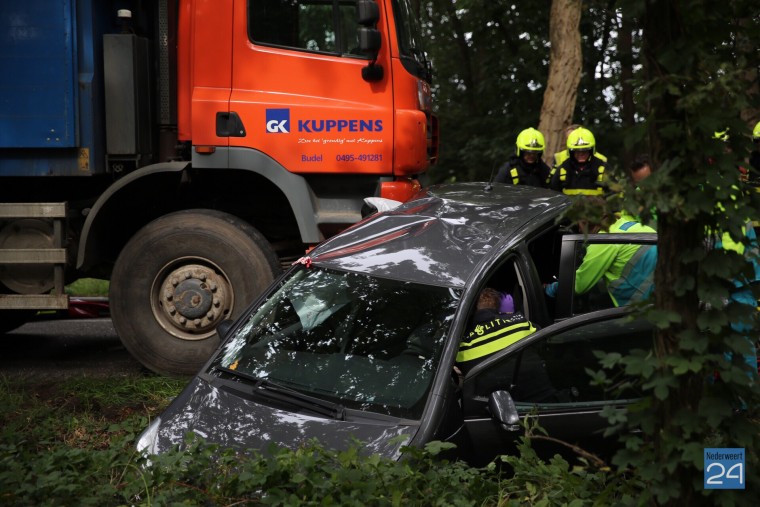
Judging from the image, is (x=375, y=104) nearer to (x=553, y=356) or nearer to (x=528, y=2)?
(x=553, y=356)

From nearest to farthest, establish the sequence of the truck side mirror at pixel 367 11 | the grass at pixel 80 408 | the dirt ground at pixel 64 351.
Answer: the grass at pixel 80 408 → the truck side mirror at pixel 367 11 → the dirt ground at pixel 64 351

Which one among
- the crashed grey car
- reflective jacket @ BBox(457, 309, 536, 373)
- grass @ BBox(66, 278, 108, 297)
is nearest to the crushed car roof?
the crashed grey car

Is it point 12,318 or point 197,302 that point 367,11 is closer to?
point 197,302

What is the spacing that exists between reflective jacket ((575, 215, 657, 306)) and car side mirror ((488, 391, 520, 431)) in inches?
55.7

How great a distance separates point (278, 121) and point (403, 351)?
307cm

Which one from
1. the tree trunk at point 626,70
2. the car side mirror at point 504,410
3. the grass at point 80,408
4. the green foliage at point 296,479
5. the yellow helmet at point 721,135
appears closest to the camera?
the yellow helmet at point 721,135

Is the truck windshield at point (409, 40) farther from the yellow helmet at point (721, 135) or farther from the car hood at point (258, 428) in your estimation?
the yellow helmet at point (721, 135)

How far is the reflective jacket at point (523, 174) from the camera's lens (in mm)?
8930

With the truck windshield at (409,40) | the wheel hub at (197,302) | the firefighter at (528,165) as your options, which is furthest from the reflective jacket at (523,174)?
the wheel hub at (197,302)

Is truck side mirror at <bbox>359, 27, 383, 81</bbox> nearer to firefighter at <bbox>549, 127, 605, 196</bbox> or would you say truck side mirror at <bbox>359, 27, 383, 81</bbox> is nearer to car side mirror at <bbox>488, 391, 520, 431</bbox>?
firefighter at <bbox>549, 127, 605, 196</bbox>

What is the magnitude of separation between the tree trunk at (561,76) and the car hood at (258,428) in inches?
293

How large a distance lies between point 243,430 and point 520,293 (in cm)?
174

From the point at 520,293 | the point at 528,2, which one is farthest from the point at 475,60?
the point at 520,293

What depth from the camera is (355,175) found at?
23.2 feet
